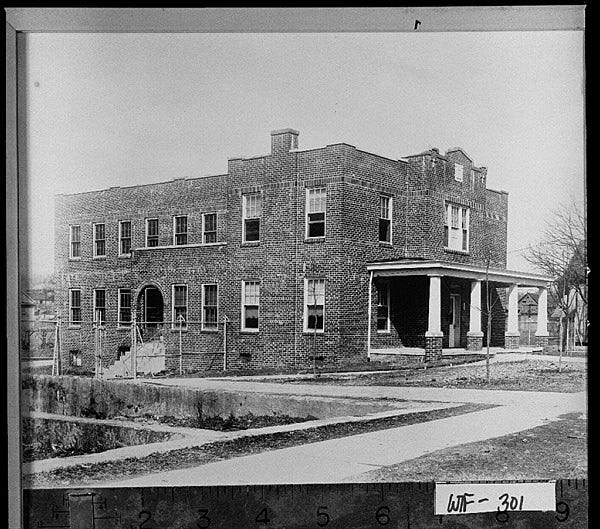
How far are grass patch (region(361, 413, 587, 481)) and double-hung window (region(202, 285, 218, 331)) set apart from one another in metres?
0.61

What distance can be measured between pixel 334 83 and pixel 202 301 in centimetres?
71

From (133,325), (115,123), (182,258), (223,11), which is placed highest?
(223,11)

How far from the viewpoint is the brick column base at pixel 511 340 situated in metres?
2.10

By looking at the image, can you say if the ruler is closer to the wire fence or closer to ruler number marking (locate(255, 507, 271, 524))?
ruler number marking (locate(255, 507, 271, 524))

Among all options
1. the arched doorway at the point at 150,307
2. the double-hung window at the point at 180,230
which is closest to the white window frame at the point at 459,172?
the double-hung window at the point at 180,230

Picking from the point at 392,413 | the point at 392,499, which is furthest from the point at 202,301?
the point at 392,499

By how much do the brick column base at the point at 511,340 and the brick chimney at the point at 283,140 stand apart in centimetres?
82

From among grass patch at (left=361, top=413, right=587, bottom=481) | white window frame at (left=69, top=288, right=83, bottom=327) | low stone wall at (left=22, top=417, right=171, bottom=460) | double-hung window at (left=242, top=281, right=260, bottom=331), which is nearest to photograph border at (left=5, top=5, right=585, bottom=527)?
low stone wall at (left=22, top=417, right=171, bottom=460)

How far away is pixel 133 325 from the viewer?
80.4 inches

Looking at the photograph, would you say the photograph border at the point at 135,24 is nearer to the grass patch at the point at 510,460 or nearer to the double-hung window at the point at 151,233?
the double-hung window at the point at 151,233

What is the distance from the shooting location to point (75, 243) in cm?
202

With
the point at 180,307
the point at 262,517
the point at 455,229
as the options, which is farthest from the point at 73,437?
the point at 455,229
